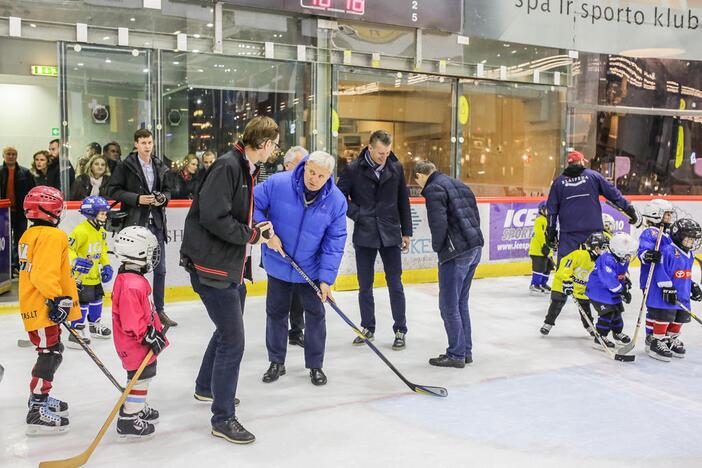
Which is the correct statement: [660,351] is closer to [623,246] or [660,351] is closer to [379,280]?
[623,246]

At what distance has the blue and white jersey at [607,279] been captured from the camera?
4.57m

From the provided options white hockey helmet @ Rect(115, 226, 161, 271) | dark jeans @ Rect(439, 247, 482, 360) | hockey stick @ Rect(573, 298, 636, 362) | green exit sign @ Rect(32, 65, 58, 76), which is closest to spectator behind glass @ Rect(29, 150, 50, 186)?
green exit sign @ Rect(32, 65, 58, 76)

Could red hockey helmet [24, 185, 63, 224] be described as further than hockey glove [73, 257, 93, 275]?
No

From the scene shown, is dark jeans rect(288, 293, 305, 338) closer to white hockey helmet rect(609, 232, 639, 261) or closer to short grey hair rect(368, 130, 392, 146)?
short grey hair rect(368, 130, 392, 146)

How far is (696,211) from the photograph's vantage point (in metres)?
8.96

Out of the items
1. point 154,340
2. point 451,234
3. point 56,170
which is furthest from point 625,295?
point 56,170

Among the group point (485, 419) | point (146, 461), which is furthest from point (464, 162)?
point (146, 461)

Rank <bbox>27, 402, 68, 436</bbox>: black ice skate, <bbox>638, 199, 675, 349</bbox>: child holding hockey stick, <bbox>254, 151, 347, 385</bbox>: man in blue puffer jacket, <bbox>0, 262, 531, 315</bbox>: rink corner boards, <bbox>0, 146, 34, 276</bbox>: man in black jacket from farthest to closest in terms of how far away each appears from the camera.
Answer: <bbox>0, 146, 34, 276</bbox>: man in black jacket, <bbox>0, 262, 531, 315</bbox>: rink corner boards, <bbox>638, 199, 675, 349</bbox>: child holding hockey stick, <bbox>254, 151, 347, 385</bbox>: man in blue puffer jacket, <bbox>27, 402, 68, 436</bbox>: black ice skate

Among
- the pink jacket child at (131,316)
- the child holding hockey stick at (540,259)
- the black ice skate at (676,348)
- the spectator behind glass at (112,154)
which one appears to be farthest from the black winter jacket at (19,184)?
the black ice skate at (676,348)

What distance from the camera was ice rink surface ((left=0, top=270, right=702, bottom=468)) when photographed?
2939 mm

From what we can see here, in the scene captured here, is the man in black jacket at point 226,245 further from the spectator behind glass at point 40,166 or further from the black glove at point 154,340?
the spectator behind glass at point 40,166

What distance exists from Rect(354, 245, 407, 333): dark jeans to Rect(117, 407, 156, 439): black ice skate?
2093 mm

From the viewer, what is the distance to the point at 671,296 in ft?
14.7

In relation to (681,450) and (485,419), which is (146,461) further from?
(681,450)
